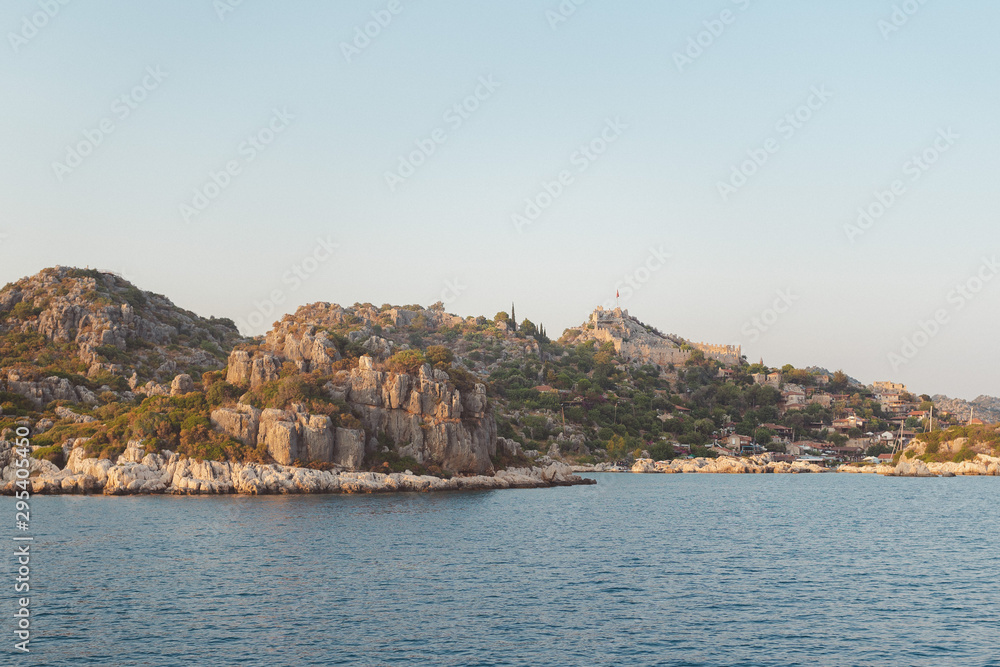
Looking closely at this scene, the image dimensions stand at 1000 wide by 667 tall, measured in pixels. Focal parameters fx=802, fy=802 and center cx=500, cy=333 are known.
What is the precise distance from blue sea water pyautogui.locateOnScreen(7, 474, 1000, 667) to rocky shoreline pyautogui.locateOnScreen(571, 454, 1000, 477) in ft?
235

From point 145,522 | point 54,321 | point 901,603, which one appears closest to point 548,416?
point 54,321

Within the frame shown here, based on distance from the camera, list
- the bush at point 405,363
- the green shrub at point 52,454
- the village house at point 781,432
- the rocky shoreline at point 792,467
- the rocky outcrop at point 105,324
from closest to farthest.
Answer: the green shrub at point 52,454
the bush at point 405,363
the rocky outcrop at point 105,324
the rocky shoreline at point 792,467
the village house at point 781,432

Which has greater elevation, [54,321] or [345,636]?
[54,321]

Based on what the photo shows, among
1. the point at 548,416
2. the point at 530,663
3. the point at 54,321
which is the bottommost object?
the point at 530,663

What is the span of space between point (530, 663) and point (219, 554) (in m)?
24.2

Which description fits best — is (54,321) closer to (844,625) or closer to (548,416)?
(548,416)

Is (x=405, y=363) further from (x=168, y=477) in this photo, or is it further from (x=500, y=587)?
(x=500, y=587)

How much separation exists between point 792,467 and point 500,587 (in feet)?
410

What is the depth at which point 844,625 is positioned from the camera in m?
30.3

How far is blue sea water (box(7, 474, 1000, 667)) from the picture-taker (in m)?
27.0

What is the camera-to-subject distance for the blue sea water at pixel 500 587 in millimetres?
27000

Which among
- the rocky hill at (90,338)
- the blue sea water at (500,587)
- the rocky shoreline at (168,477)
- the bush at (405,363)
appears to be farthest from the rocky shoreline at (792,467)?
the blue sea water at (500,587)

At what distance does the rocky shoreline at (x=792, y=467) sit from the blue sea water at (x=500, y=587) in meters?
71.6

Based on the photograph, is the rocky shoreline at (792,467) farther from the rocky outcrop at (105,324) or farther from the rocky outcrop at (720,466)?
the rocky outcrop at (105,324)
